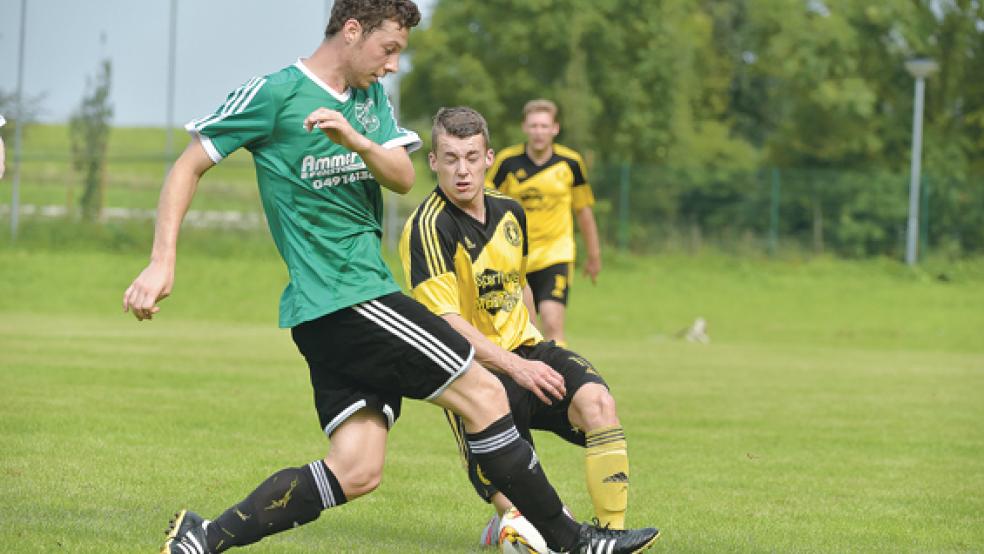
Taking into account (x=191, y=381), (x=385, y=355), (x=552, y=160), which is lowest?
(x=191, y=381)

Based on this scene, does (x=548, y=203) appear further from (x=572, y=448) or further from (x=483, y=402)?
(x=483, y=402)

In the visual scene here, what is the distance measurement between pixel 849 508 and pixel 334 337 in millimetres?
3556

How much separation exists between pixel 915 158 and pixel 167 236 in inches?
1023

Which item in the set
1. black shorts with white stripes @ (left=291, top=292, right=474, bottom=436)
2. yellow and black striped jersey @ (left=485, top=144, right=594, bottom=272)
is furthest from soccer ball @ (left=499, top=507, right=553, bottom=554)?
yellow and black striped jersey @ (left=485, top=144, right=594, bottom=272)

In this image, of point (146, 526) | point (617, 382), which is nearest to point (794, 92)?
point (617, 382)

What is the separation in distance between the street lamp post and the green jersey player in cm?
2426

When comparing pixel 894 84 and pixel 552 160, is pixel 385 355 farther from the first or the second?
pixel 894 84

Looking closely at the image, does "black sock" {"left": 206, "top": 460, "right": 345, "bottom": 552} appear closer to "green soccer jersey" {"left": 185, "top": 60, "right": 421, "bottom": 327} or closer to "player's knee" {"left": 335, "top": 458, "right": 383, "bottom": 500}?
"player's knee" {"left": 335, "top": 458, "right": 383, "bottom": 500}

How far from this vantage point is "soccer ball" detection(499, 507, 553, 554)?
5965mm

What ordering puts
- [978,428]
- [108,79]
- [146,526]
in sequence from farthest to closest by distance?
1. [108,79]
2. [978,428]
3. [146,526]

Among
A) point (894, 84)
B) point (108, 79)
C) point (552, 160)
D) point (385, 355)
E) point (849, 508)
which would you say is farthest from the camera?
point (894, 84)

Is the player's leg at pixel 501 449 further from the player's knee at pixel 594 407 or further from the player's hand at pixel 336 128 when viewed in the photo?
the player's hand at pixel 336 128

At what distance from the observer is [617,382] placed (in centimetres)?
1433

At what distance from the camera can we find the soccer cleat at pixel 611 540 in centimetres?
534
